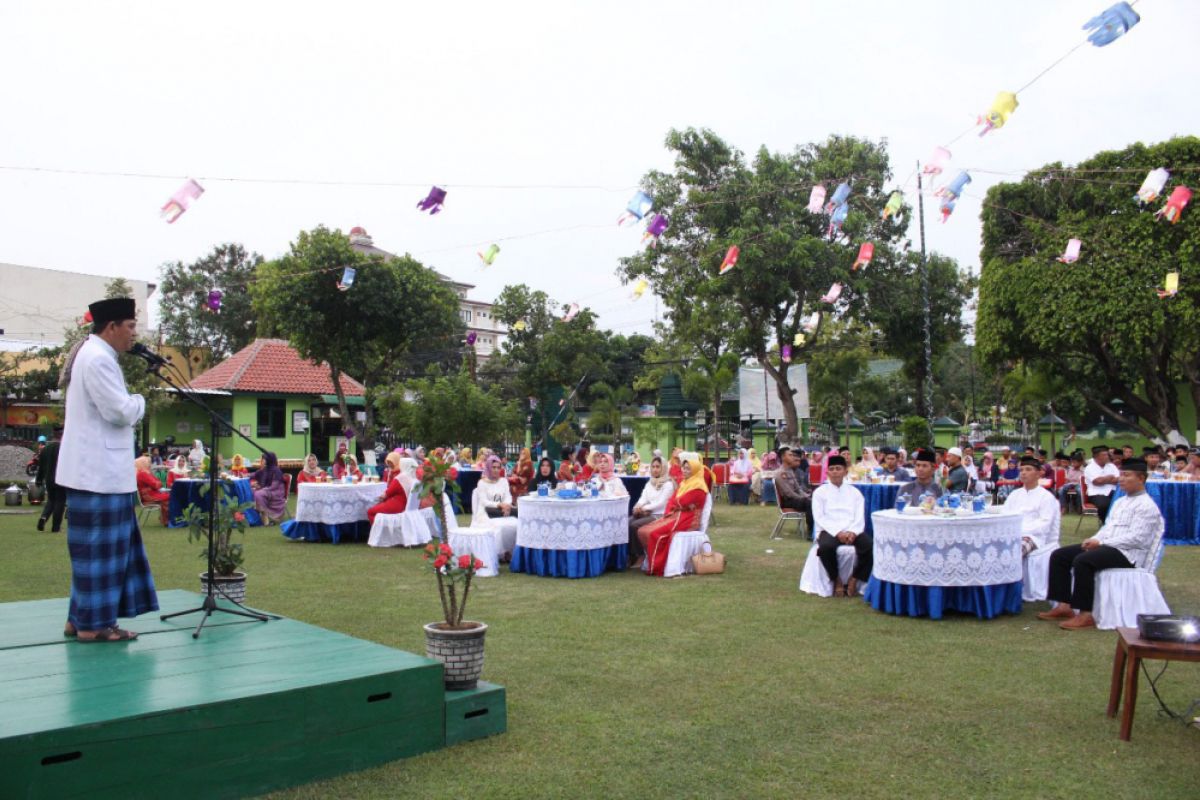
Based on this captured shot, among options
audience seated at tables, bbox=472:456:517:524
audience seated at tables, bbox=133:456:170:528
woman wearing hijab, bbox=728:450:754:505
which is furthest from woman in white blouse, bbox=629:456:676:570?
audience seated at tables, bbox=133:456:170:528

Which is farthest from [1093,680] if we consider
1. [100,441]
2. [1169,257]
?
[1169,257]

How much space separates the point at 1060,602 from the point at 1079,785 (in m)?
3.78

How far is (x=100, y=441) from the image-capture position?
4.45 m

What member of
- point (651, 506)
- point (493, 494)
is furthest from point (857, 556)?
point (493, 494)

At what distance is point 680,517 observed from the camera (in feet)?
32.7

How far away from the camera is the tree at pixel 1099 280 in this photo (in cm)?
1975

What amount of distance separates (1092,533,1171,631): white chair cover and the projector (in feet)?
8.65

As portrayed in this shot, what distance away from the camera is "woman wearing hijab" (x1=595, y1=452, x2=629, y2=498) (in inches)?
425

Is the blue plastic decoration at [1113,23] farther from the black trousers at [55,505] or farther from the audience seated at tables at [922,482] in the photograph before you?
the black trousers at [55,505]

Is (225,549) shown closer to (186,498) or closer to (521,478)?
(521,478)

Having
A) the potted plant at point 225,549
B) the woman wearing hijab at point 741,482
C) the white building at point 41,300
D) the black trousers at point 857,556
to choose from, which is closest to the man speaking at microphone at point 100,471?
the potted plant at point 225,549

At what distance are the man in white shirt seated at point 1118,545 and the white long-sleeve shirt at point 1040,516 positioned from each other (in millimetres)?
881

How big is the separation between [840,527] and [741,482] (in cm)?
1011

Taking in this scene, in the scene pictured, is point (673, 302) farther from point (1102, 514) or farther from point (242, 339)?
point (242, 339)
